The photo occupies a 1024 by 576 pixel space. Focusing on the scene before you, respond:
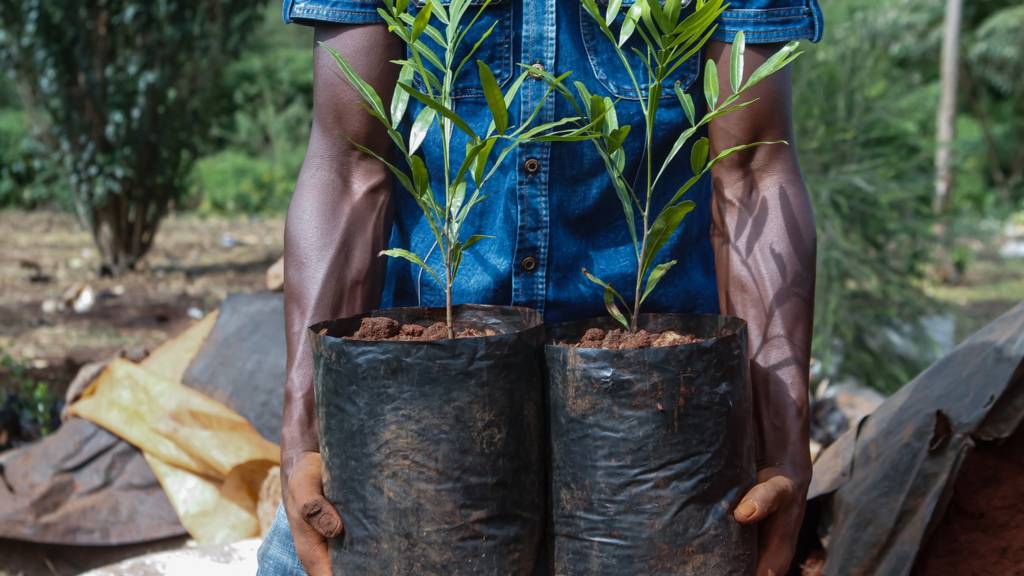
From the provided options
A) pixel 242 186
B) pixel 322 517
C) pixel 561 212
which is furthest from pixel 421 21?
pixel 242 186

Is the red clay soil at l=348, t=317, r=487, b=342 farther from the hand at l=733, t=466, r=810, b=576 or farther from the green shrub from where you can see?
the green shrub

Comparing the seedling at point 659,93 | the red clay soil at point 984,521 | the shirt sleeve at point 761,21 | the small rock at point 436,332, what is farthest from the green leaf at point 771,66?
the red clay soil at point 984,521

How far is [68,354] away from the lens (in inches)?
215

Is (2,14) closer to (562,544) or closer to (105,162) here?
(105,162)

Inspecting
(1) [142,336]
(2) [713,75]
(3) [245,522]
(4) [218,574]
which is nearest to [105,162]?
(1) [142,336]

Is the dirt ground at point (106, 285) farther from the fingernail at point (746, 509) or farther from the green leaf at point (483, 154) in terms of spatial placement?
the fingernail at point (746, 509)

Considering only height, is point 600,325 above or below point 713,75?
below

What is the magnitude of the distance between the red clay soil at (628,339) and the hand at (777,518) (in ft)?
0.69

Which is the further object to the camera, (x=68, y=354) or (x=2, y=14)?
(x=2, y=14)

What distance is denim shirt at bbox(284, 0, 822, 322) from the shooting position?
1.64 metres

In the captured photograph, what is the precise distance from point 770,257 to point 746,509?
42 cm

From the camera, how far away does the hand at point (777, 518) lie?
1389mm

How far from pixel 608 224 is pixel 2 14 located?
21.8 ft

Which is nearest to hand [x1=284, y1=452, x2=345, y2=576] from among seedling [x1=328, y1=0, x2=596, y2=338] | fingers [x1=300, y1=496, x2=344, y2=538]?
fingers [x1=300, y1=496, x2=344, y2=538]
